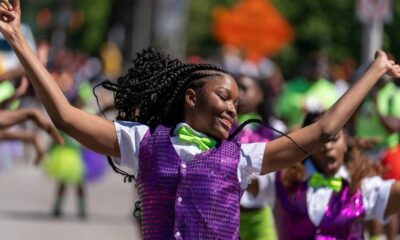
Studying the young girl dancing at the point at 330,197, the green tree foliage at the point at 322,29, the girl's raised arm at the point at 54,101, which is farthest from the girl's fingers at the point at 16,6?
the green tree foliage at the point at 322,29

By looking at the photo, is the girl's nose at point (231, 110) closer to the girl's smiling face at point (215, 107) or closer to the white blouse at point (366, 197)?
the girl's smiling face at point (215, 107)

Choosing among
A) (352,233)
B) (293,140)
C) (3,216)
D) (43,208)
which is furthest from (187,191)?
(43,208)

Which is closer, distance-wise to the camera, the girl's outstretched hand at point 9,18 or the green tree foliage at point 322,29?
the girl's outstretched hand at point 9,18

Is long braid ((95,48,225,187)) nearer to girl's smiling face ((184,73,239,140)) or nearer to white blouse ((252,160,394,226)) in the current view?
girl's smiling face ((184,73,239,140))

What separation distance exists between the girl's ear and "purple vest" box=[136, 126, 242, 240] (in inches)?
7.1

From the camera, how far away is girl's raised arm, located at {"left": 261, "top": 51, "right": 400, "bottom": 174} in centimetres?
508

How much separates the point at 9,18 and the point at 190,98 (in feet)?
2.83

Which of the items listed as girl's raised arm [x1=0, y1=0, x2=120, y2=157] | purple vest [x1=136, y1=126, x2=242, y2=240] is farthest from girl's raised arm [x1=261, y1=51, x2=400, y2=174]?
girl's raised arm [x1=0, y1=0, x2=120, y2=157]

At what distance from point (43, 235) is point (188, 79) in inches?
304

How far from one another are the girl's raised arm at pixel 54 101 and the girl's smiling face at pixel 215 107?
0.35 metres

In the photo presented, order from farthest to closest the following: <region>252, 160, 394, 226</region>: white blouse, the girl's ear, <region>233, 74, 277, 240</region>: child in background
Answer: <region>233, 74, 277, 240</region>: child in background < <region>252, 160, 394, 226</region>: white blouse < the girl's ear

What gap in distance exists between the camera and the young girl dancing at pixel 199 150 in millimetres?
5102

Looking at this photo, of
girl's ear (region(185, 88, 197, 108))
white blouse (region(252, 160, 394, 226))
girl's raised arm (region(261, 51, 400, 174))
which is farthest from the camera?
white blouse (region(252, 160, 394, 226))

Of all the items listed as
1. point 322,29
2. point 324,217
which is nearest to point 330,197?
point 324,217
